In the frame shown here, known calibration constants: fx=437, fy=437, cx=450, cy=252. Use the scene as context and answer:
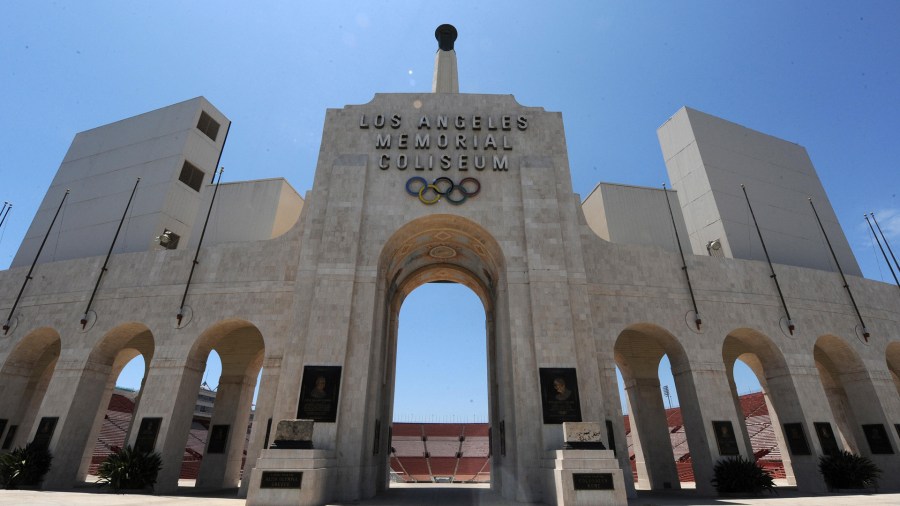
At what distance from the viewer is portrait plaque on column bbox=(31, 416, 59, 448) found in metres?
20.1

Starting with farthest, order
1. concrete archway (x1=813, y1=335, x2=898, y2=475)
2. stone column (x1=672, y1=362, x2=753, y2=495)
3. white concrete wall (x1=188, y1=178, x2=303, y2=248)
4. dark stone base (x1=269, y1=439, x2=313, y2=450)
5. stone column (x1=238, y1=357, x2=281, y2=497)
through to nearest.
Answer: white concrete wall (x1=188, y1=178, x2=303, y2=248) < concrete archway (x1=813, y1=335, x2=898, y2=475) < stone column (x1=672, y1=362, x2=753, y2=495) < stone column (x1=238, y1=357, x2=281, y2=497) < dark stone base (x1=269, y1=439, x2=313, y2=450)

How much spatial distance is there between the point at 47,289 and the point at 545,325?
1063 inches

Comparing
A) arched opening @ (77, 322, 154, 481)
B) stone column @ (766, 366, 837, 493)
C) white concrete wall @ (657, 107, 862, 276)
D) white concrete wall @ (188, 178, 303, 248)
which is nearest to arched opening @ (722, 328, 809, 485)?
stone column @ (766, 366, 837, 493)

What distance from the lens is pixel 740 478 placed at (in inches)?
722

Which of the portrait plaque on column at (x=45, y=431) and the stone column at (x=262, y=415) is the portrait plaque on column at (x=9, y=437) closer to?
the portrait plaque on column at (x=45, y=431)

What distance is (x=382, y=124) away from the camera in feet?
81.4

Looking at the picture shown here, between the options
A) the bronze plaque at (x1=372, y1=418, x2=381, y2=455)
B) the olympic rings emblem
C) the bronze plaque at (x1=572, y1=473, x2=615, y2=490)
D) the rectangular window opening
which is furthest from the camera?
the rectangular window opening

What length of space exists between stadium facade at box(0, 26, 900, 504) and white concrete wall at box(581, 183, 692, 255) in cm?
15

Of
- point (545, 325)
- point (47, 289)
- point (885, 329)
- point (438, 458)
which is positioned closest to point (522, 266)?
point (545, 325)

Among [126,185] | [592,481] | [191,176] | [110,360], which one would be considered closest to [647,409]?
[592,481]

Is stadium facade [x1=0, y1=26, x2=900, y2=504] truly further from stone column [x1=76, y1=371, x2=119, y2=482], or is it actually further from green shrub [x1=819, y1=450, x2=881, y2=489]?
green shrub [x1=819, y1=450, x2=881, y2=489]

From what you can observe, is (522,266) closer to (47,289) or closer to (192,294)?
(192,294)

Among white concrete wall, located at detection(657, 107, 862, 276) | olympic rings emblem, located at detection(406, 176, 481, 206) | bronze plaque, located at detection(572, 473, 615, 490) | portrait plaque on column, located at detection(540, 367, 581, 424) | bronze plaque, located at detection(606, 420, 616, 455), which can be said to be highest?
white concrete wall, located at detection(657, 107, 862, 276)

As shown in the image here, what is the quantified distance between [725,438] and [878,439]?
387 inches
